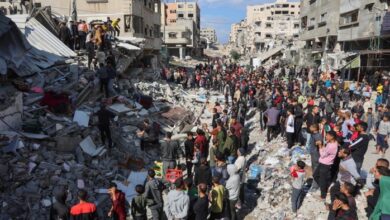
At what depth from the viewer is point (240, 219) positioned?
8922 millimetres

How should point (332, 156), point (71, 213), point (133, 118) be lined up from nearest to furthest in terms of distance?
point (71, 213) → point (332, 156) → point (133, 118)

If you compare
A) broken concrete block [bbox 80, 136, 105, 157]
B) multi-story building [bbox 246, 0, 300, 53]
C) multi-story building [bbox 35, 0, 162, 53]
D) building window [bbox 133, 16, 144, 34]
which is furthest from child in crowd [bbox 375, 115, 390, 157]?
multi-story building [bbox 246, 0, 300, 53]

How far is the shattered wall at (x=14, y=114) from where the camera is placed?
35.0ft

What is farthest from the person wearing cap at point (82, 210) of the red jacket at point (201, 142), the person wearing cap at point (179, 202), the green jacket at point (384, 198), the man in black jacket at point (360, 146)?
the man in black jacket at point (360, 146)

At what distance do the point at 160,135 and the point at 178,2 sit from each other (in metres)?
87.8

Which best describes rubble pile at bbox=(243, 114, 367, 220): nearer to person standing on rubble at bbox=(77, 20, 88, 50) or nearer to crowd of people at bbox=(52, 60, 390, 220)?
crowd of people at bbox=(52, 60, 390, 220)

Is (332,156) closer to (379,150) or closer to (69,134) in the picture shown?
(379,150)

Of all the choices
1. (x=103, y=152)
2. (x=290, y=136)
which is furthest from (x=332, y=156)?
(x=103, y=152)

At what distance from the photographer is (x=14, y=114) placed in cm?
1122

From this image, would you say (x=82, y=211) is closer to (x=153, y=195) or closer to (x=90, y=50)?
(x=153, y=195)

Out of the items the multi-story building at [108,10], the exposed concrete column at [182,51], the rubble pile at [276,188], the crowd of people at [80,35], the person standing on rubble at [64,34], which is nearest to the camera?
the rubble pile at [276,188]

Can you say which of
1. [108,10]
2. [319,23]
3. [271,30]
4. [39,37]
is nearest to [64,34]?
[39,37]

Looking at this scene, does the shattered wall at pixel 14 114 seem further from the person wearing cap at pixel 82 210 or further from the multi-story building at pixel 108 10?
the multi-story building at pixel 108 10

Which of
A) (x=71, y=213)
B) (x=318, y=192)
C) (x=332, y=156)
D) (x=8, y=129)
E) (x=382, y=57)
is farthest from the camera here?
(x=382, y=57)
